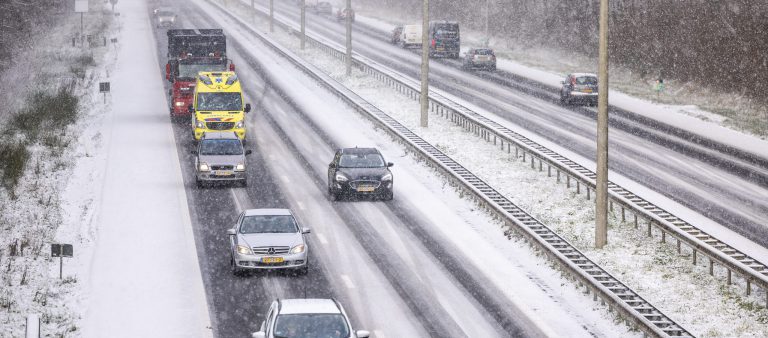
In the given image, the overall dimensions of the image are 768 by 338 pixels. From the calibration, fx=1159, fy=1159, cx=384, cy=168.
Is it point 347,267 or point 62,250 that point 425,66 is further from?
point 62,250

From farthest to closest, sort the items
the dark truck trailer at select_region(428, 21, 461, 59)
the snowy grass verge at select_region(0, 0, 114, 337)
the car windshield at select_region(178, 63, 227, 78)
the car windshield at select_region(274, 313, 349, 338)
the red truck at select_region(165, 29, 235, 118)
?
the dark truck trailer at select_region(428, 21, 461, 59), the car windshield at select_region(178, 63, 227, 78), the red truck at select_region(165, 29, 235, 118), the snowy grass verge at select_region(0, 0, 114, 337), the car windshield at select_region(274, 313, 349, 338)

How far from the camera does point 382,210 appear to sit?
32844 millimetres

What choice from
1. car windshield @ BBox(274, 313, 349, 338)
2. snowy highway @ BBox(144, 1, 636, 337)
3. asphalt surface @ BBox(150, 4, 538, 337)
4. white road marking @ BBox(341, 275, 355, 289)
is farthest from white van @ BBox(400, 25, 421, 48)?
car windshield @ BBox(274, 313, 349, 338)

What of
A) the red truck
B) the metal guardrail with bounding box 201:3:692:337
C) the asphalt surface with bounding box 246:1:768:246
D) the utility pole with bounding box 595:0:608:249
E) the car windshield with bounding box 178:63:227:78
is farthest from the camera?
the car windshield with bounding box 178:63:227:78

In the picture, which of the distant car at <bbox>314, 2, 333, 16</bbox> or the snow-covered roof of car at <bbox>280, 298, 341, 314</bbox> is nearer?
the snow-covered roof of car at <bbox>280, 298, 341, 314</bbox>

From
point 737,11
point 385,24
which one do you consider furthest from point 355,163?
point 385,24

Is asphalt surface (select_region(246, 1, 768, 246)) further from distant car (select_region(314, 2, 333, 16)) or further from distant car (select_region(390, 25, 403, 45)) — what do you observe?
distant car (select_region(314, 2, 333, 16))

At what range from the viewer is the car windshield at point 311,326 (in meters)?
17.8

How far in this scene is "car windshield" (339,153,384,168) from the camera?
34.3m

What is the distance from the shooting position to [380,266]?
26578 mm

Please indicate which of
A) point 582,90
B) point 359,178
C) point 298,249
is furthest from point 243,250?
point 582,90

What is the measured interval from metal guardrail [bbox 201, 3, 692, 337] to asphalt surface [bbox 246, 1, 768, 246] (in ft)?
17.8

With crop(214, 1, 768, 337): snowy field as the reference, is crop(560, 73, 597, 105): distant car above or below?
above

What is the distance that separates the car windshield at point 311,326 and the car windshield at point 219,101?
83.4 feet
